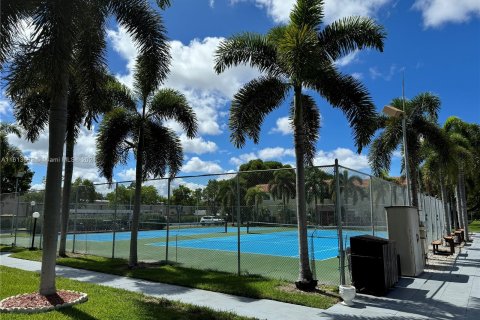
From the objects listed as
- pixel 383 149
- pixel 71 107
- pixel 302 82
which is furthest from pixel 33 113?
pixel 383 149

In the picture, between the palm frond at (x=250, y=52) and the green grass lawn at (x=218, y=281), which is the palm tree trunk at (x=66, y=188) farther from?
the palm frond at (x=250, y=52)

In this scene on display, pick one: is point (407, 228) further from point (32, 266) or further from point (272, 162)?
point (272, 162)

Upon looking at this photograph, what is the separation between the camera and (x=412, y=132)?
18.3m

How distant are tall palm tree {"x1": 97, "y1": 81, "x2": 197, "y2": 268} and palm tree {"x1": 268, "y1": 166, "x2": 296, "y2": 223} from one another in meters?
4.17

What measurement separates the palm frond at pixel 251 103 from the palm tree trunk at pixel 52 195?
15.0ft

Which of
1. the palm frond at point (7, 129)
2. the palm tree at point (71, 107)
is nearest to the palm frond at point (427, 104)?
the palm tree at point (71, 107)

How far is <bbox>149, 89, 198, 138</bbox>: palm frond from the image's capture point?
591 inches

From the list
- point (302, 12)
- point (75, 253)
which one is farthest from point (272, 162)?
point (302, 12)

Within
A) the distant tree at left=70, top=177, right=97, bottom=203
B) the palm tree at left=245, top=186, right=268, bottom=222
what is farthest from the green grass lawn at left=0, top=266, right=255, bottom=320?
the distant tree at left=70, top=177, right=97, bottom=203

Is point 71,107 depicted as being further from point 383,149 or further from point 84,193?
point 383,149

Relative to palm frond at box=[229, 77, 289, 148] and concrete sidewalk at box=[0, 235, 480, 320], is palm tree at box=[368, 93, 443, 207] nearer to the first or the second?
concrete sidewalk at box=[0, 235, 480, 320]

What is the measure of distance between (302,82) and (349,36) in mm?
2052

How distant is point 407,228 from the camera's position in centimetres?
1206

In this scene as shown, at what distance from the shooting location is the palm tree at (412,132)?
714 inches
